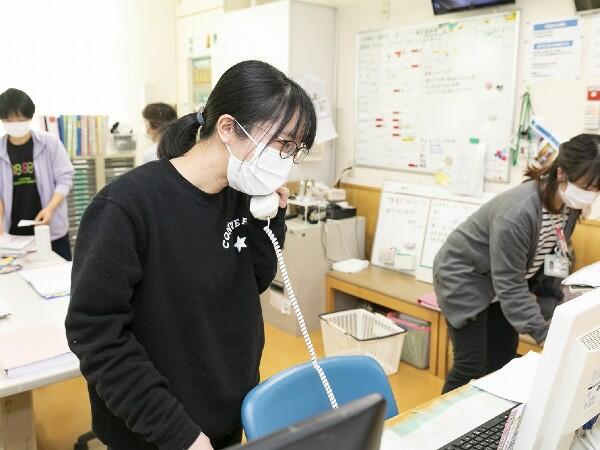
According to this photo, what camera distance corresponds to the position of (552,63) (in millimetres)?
2936

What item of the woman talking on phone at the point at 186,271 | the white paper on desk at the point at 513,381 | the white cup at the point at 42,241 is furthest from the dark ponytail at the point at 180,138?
the white cup at the point at 42,241

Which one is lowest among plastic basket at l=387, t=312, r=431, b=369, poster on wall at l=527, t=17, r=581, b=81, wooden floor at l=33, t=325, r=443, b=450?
wooden floor at l=33, t=325, r=443, b=450

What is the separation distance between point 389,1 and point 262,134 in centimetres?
292

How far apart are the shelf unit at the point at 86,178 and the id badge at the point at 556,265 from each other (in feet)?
11.2

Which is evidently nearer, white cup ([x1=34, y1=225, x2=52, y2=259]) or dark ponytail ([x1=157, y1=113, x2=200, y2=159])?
dark ponytail ([x1=157, y1=113, x2=200, y2=159])

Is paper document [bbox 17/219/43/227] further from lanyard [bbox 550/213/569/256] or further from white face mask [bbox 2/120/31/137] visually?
lanyard [bbox 550/213/569/256]

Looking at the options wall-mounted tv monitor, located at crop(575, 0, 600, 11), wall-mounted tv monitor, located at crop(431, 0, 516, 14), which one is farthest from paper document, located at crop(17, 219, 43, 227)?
wall-mounted tv monitor, located at crop(575, 0, 600, 11)

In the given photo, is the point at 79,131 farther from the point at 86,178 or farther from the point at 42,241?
the point at 42,241

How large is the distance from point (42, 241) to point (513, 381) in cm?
216

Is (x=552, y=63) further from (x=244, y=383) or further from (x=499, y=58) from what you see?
(x=244, y=383)


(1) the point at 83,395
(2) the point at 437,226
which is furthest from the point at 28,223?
(2) the point at 437,226

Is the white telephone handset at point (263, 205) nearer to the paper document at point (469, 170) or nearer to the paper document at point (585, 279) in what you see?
the paper document at point (585, 279)

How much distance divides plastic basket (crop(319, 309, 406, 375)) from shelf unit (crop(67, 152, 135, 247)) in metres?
2.27

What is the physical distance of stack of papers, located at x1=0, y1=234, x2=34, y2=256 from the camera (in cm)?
263
